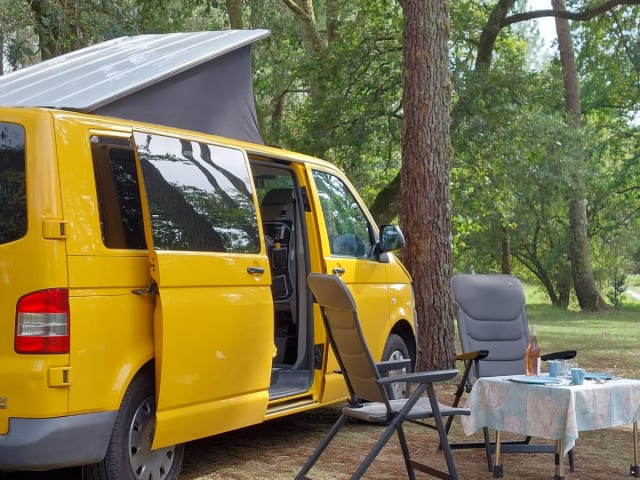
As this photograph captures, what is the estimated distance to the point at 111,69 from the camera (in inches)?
250

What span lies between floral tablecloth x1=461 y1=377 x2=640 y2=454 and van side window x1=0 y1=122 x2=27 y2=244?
9.80 ft

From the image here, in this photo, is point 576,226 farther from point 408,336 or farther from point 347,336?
point 347,336

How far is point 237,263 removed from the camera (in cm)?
606

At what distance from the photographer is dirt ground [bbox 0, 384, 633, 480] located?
6.35m

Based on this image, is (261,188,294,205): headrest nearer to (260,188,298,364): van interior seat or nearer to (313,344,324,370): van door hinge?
(260,188,298,364): van interior seat

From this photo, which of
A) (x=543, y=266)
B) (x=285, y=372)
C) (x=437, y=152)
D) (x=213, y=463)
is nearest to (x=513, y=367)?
(x=285, y=372)

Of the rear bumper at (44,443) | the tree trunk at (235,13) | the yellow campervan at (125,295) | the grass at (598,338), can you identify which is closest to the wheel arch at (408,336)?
the yellow campervan at (125,295)

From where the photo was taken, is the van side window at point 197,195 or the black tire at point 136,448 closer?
the black tire at point 136,448

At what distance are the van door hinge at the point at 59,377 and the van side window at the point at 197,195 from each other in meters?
0.90

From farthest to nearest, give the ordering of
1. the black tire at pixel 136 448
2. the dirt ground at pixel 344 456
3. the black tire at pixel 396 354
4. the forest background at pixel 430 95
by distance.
Answer: the forest background at pixel 430 95, the black tire at pixel 396 354, the dirt ground at pixel 344 456, the black tire at pixel 136 448

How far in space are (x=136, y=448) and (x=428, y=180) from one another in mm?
5757

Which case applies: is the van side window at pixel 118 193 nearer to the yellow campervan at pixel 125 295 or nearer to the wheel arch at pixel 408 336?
the yellow campervan at pixel 125 295

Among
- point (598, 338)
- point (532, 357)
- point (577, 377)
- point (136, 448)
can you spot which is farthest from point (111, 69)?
point (598, 338)

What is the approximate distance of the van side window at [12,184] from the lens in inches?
191
